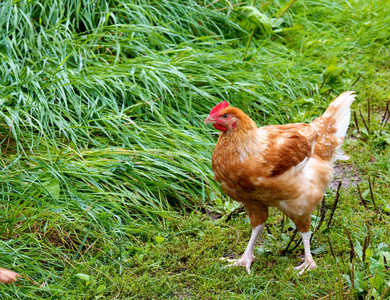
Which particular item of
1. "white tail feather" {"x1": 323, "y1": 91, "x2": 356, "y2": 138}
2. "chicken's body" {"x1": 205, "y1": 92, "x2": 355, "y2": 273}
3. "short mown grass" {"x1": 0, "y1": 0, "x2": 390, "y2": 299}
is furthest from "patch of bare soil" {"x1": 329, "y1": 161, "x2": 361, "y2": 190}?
"chicken's body" {"x1": 205, "y1": 92, "x2": 355, "y2": 273}

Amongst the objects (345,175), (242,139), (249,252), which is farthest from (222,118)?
(345,175)

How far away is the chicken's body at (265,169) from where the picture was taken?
10.8 feet

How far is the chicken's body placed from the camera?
3.30 meters

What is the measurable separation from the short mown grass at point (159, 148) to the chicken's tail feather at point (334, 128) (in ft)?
1.43

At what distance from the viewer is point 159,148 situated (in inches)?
173

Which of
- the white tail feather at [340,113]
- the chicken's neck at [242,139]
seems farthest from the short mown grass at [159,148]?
the chicken's neck at [242,139]

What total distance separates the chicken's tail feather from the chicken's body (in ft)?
0.60

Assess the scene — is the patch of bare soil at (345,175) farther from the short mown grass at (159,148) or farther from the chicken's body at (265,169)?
the chicken's body at (265,169)

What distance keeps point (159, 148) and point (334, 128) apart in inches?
57.0

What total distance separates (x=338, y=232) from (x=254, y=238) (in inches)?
28.5

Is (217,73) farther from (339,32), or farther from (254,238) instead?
(339,32)

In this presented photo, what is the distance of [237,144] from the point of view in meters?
3.33

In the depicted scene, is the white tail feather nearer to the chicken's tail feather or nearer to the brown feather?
the chicken's tail feather

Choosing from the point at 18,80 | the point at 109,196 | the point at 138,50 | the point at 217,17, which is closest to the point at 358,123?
the point at 217,17
